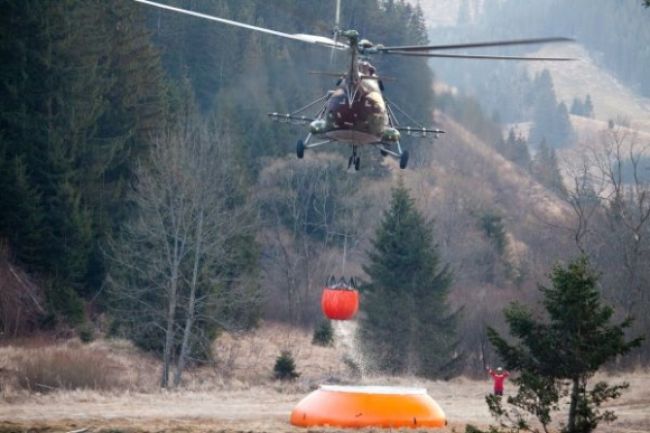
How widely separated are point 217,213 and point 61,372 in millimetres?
9693

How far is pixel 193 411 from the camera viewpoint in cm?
2580

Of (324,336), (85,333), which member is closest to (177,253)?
(85,333)

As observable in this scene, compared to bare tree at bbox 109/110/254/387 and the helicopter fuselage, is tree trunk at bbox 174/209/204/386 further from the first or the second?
the helicopter fuselage

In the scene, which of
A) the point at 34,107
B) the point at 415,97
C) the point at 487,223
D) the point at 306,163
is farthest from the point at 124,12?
the point at 415,97

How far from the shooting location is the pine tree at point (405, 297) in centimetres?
4378

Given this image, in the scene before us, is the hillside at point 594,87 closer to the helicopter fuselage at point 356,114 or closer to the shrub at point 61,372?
the shrub at point 61,372

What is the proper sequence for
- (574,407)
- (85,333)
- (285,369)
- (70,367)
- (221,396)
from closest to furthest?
(574,407) → (221,396) → (70,367) → (285,369) → (85,333)

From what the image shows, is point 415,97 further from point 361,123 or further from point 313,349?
point 361,123

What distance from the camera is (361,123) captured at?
2255 centimetres

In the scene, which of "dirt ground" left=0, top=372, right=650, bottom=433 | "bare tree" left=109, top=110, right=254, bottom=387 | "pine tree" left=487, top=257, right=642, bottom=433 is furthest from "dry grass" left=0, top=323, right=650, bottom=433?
"pine tree" left=487, top=257, right=642, bottom=433

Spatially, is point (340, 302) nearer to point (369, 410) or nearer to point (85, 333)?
point (369, 410)

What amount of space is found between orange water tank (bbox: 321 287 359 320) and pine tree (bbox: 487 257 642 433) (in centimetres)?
539

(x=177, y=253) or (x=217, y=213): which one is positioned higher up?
(x=217, y=213)

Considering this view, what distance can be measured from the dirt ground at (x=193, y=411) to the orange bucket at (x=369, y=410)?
14.4 inches
